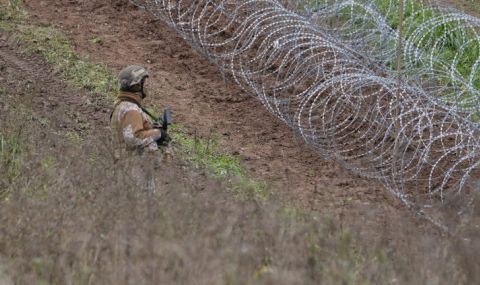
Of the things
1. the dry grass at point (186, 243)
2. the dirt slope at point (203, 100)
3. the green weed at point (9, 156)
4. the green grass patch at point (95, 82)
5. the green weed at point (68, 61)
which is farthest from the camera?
the green weed at point (68, 61)

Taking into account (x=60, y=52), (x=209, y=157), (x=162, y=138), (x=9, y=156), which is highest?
(x=162, y=138)

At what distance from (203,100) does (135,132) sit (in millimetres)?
3330

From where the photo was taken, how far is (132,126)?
798 cm

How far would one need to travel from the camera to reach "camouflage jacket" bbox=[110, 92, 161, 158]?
26.1 feet

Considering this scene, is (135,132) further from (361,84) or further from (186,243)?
(361,84)

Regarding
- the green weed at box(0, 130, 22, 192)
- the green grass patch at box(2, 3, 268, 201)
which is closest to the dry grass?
the green weed at box(0, 130, 22, 192)

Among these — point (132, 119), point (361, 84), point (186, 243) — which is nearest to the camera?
point (186, 243)

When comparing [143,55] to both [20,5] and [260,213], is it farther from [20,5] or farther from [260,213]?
[260,213]

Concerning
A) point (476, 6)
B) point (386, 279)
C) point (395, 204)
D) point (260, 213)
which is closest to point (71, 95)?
point (395, 204)

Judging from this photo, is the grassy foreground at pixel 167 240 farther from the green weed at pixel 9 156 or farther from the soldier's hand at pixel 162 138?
the soldier's hand at pixel 162 138

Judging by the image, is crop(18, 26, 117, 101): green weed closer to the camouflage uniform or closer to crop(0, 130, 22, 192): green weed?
crop(0, 130, 22, 192): green weed

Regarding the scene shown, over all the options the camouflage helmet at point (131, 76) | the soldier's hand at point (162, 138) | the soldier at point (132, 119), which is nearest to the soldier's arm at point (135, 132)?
the soldier at point (132, 119)

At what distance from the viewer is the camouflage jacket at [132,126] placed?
796 cm

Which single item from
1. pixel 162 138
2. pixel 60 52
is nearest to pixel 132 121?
pixel 162 138
